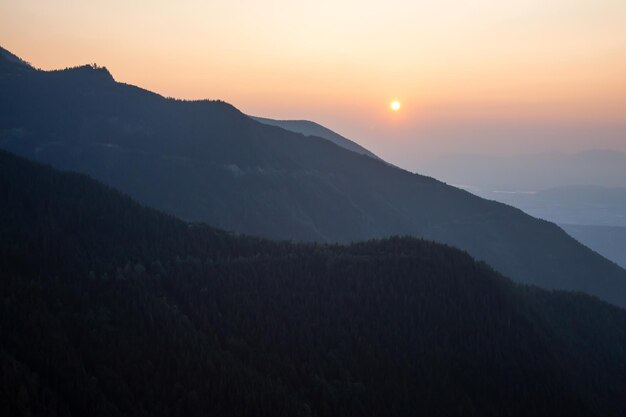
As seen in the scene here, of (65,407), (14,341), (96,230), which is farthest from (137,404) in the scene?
(96,230)

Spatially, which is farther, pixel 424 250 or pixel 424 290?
pixel 424 250

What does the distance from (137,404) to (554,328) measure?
132213 millimetres

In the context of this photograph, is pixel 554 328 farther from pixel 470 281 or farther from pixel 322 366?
pixel 322 366

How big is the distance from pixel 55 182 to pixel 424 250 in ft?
389

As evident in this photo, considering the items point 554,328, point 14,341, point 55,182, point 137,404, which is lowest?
point 137,404

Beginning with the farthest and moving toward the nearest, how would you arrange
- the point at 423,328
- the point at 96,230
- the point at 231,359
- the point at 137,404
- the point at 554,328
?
the point at 554,328 → the point at 96,230 → the point at 423,328 → the point at 231,359 → the point at 137,404

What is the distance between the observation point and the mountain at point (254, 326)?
99500 millimetres

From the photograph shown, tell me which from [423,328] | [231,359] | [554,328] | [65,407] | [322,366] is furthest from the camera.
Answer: [554,328]

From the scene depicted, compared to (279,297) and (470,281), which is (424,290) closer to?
(470,281)

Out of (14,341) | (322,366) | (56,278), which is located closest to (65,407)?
(14,341)

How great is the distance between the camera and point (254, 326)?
130 meters

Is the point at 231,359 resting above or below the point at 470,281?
below

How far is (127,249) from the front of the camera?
497 feet

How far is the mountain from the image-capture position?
99500mm
